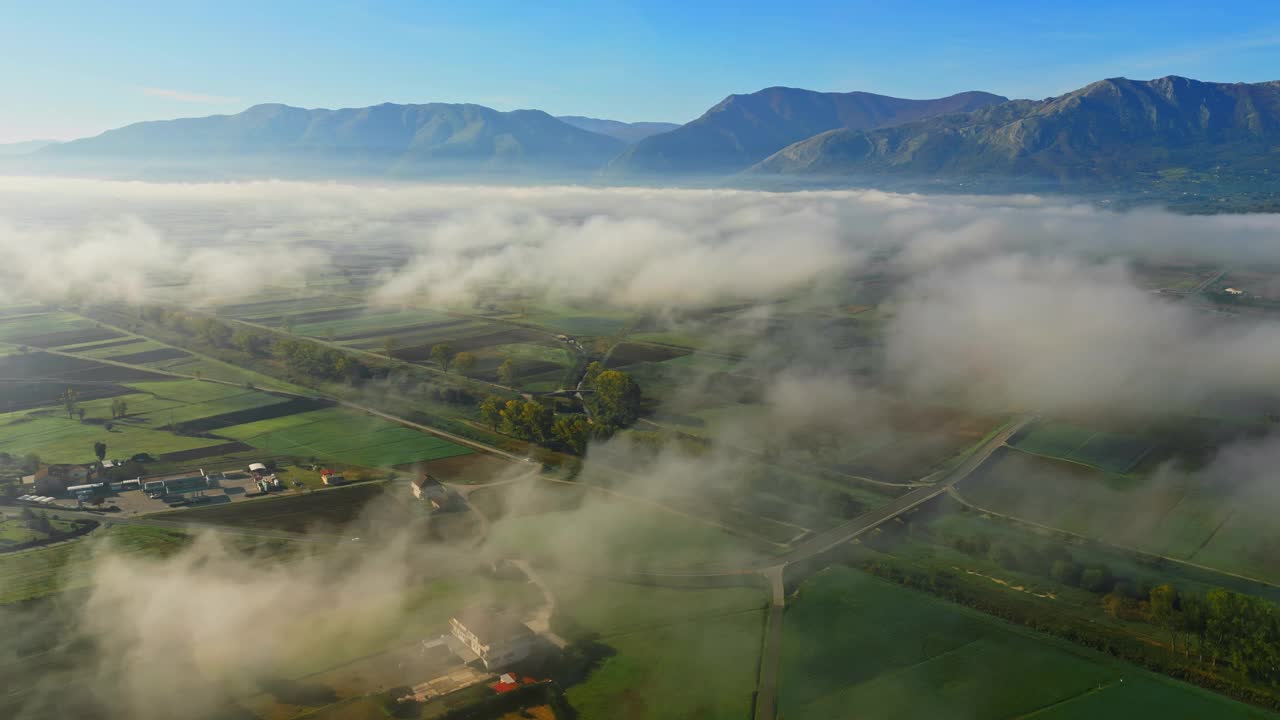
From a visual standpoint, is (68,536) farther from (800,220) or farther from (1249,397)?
(800,220)

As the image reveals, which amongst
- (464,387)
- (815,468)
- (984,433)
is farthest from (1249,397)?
(464,387)

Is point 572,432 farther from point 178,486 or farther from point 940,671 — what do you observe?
point 940,671

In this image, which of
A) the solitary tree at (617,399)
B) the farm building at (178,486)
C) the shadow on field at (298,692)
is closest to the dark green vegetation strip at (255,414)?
the farm building at (178,486)

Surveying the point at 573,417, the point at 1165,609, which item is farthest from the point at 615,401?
the point at 1165,609

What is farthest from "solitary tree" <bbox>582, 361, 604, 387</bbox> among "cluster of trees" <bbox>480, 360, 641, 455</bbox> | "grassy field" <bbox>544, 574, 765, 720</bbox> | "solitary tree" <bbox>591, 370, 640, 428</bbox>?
"grassy field" <bbox>544, 574, 765, 720</bbox>

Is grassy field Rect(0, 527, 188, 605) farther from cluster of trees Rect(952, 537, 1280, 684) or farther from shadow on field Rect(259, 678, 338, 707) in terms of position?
cluster of trees Rect(952, 537, 1280, 684)

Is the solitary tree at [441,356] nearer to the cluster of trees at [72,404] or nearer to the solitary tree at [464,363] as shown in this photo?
the solitary tree at [464,363]
